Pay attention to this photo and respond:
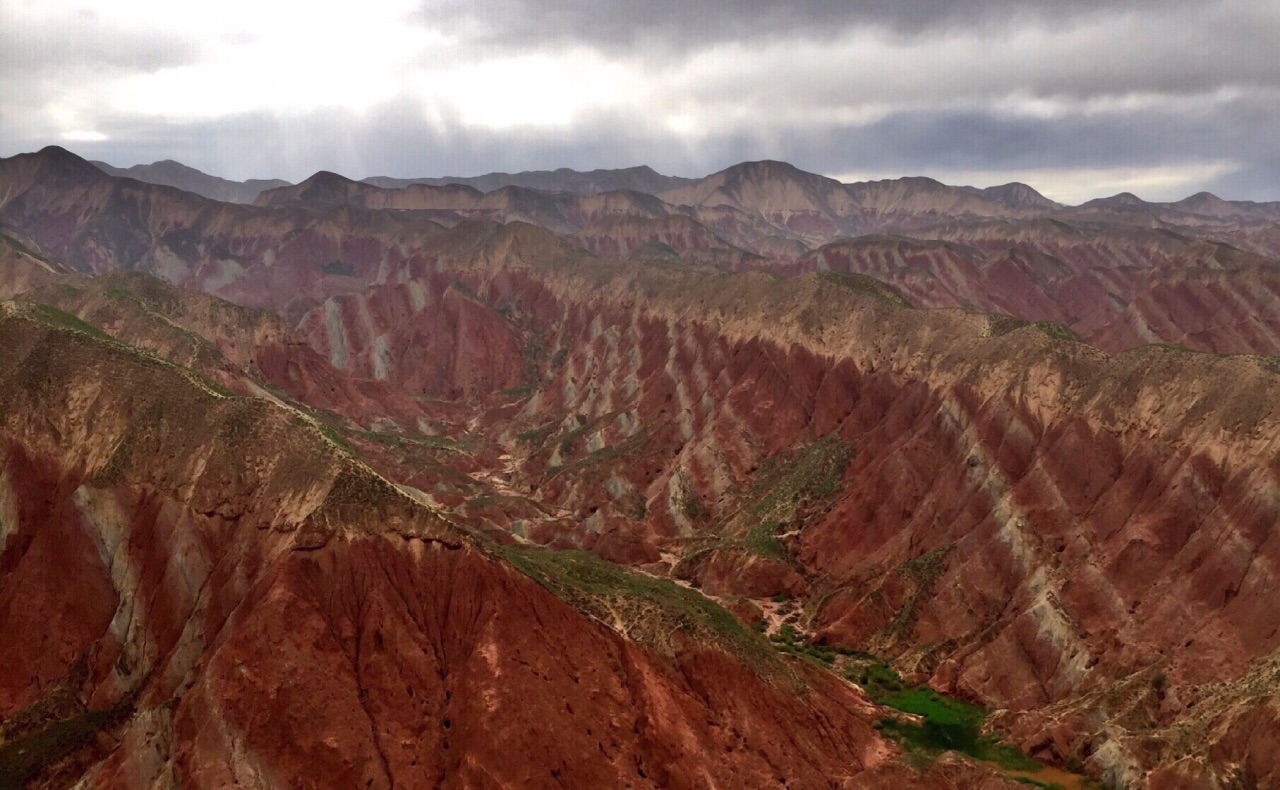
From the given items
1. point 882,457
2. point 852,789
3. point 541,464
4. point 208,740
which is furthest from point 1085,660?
point 541,464

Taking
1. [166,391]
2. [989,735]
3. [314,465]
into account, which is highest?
[166,391]

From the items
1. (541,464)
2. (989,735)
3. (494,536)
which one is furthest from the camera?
(541,464)

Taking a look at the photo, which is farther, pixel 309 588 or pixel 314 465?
pixel 314 465

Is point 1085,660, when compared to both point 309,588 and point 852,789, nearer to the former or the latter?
point 852,789

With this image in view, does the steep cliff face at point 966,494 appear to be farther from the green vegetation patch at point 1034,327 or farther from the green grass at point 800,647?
the green grass at point 800,647

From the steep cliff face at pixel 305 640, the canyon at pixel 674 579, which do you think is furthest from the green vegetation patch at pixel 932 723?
the steep cliff face at pixel 305 640

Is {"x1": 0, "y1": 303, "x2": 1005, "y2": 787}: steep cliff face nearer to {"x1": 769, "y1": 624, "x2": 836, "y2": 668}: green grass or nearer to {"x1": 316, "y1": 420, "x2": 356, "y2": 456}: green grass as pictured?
{"x1": 316, "y1": 420, "x2": 356, "y2": 456}: green grass
